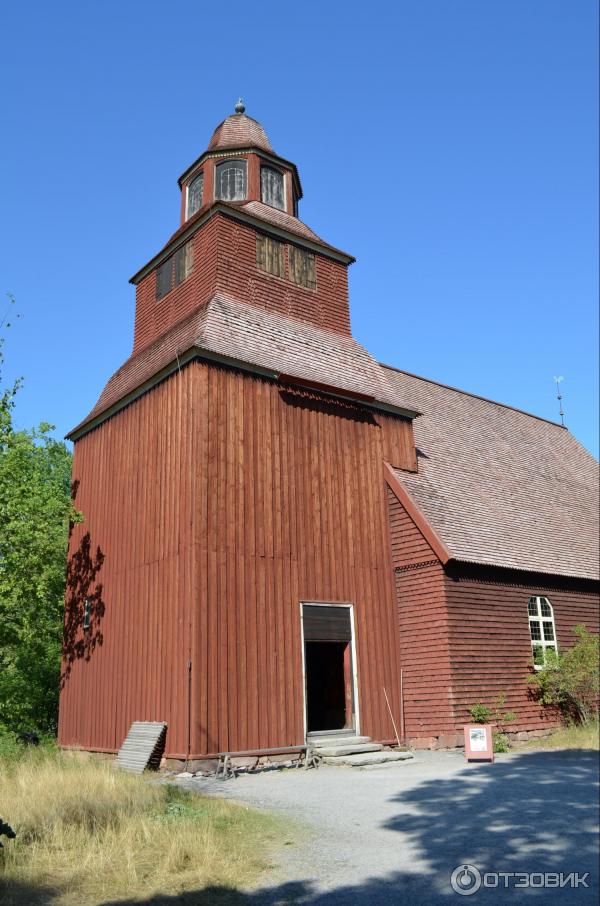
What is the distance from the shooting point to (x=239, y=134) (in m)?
24.0

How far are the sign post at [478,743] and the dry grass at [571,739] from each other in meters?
3.25

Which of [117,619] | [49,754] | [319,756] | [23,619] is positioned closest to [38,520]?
[23,619]

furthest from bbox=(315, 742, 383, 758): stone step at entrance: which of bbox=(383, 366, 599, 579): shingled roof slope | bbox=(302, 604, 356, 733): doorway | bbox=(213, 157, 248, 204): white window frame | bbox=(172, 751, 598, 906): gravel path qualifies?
bbox=(213, 157, 248, 204): white window frame

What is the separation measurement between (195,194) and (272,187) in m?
2.51

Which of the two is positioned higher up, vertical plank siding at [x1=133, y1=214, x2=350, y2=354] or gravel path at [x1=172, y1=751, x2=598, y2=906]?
vertical plank siding at [x1=133, y1=214, x2=350, y2=354]

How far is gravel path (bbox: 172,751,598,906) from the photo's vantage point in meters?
6.57

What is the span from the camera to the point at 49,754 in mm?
15852

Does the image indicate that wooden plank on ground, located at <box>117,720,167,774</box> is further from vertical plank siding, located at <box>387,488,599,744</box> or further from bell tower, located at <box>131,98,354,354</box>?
bell tower, located at <box>131,98,354,354</box>

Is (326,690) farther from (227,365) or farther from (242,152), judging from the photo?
(242,152)

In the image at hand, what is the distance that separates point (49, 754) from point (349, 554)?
800 cm

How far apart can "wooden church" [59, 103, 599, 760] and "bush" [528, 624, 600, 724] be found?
457 millimetres

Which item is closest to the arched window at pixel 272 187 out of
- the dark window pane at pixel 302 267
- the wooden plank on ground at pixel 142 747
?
the dark window pane at pixel 302 267

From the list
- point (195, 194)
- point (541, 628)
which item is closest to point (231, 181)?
point (195, 194)

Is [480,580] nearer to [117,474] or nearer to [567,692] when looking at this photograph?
[567,692]
